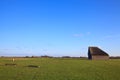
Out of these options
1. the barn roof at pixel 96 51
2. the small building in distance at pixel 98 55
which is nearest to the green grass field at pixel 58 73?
the small building in distance at pixel 98 55

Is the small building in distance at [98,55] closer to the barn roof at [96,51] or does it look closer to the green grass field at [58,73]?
the barn roof at [96,51]

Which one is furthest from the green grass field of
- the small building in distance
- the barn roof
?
the barn roof

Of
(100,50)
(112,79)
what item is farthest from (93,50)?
(112,79)

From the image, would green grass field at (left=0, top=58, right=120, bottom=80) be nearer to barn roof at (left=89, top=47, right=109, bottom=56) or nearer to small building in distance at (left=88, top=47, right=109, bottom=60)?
small building in distance at (left=88, top=47, right=109, bottom=60)

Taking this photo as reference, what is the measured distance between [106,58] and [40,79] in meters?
73.1

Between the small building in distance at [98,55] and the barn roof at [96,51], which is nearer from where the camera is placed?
the small building in distance at [98,55]

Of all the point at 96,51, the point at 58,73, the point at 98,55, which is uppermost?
the point at 96,51

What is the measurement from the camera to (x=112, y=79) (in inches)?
750

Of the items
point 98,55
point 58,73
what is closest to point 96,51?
point 98,55

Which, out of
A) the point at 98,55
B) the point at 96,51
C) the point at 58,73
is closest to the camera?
the point at 58,73

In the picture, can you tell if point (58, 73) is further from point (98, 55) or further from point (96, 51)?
point (96, 51)

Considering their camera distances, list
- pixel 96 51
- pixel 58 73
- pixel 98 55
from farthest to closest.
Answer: pixel 96 51
pixel 98 55
pixel 58 73

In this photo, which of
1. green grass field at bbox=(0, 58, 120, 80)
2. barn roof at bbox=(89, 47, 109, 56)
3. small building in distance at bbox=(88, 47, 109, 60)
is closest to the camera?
green grass field at bbox=(0, 58, 120, 80)

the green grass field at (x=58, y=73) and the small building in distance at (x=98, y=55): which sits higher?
the small building in distance at (x=98, y=55)
